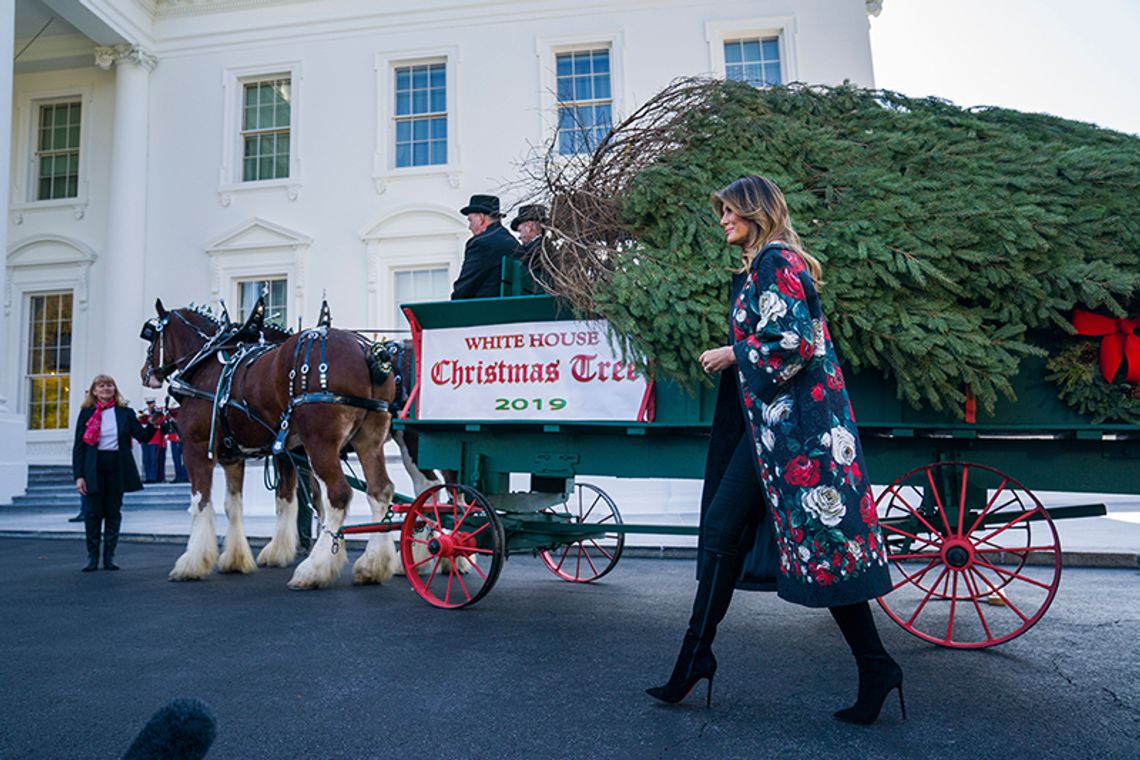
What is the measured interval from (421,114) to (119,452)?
9308 millimetres

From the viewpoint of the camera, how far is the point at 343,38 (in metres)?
15.0

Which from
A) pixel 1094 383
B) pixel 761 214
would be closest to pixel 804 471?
pixel 761 214

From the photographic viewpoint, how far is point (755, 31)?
555 inches

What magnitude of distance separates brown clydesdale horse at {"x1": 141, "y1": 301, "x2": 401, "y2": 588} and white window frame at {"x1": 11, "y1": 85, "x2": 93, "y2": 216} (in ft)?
34.1

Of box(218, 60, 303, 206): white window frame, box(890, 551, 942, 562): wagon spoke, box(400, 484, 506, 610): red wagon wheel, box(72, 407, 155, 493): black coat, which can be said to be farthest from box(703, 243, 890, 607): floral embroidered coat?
box(218, 60, 303, 206): white window frame

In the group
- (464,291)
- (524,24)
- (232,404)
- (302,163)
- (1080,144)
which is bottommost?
(232,404)

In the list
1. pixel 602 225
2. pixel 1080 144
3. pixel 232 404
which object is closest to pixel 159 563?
pixel 232 404

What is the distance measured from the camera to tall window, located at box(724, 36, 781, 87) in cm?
1408

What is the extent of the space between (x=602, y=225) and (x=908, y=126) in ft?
5.67

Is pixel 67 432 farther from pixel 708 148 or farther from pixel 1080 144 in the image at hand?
pixel 1080 144

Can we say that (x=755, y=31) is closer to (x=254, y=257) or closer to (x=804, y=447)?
(x=254, y=257)

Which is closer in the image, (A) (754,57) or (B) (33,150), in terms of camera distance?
(A) (754,57)

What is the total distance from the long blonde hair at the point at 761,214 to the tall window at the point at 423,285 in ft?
37.5

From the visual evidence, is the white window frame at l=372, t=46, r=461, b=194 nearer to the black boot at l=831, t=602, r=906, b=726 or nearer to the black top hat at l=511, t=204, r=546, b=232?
the black top hat at l=511, t=204, r=546, b=232
